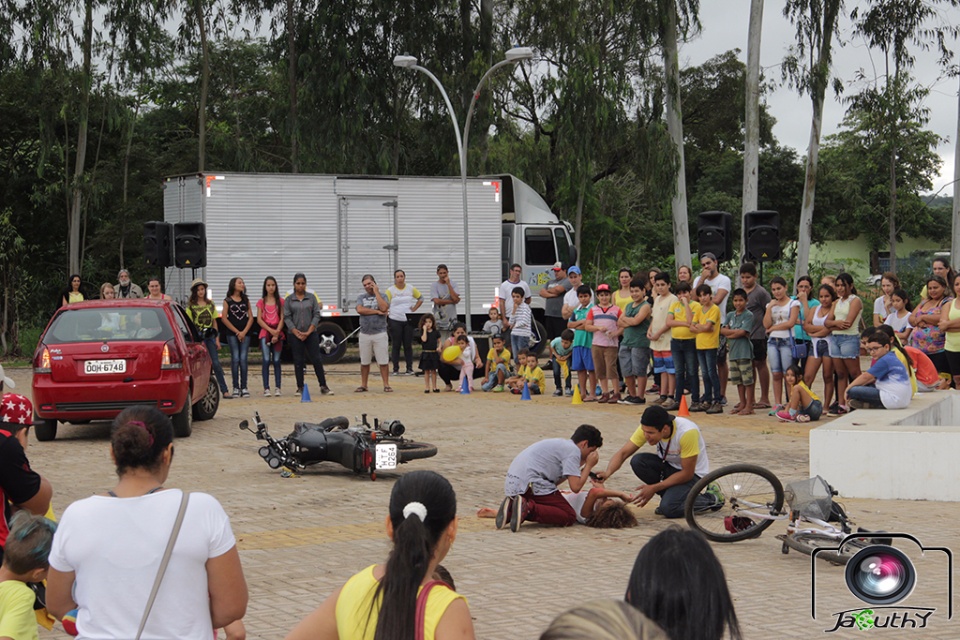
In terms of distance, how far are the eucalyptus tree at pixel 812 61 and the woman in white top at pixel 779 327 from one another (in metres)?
20.4

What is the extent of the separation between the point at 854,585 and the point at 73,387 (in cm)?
1043

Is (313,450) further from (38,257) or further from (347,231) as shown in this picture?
(38,257)

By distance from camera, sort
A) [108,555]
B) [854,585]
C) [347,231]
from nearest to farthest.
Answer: [108,555] → [854,585] → [347,231]

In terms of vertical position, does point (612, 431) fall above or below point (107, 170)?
below

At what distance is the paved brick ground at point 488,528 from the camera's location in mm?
7520

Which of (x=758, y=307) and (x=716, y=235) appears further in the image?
(x=716, y=235)

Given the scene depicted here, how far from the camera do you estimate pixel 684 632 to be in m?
2.81

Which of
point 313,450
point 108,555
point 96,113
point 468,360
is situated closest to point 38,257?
point 96,113

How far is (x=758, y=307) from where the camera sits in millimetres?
17469

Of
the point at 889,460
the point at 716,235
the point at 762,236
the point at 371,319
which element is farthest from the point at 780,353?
the point at 371,319

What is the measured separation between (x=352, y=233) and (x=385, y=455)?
17.9m

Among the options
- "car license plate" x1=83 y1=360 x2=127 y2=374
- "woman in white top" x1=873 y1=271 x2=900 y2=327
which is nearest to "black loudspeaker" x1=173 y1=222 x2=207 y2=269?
"car license plate" x1=83 y1=360 x2=127 y2=374

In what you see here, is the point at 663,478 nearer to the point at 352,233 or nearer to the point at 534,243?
the point at 352,233

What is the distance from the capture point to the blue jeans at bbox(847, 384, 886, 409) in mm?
13602
